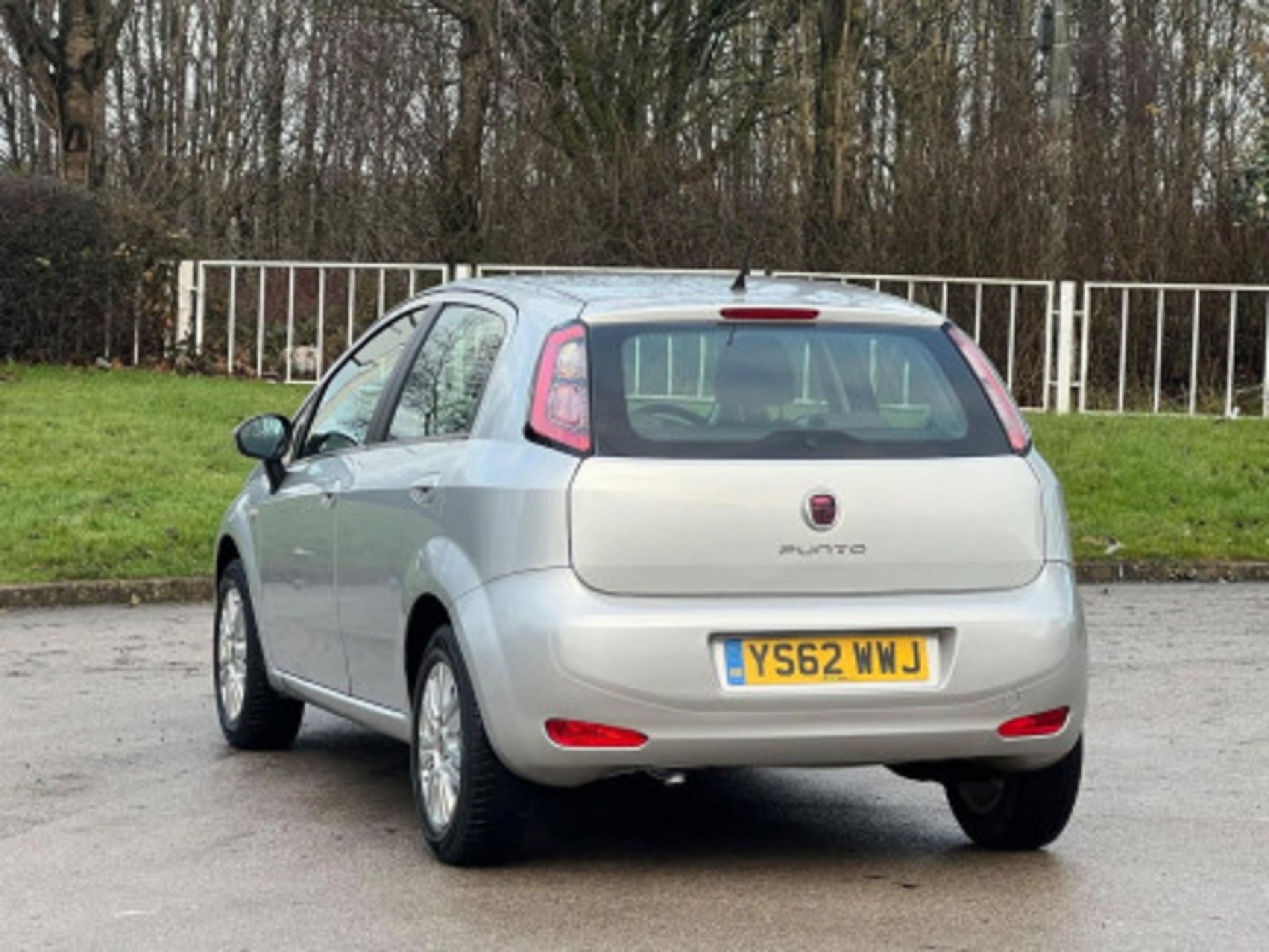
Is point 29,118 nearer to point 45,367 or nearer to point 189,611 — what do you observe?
point 45,367

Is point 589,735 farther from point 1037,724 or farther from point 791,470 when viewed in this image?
point 1037,724

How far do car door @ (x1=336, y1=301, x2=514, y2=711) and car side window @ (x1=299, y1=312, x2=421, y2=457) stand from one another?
0.72 ft

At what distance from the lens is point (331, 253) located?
30750mm

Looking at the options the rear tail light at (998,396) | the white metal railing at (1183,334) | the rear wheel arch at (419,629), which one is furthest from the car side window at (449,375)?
the white metal railing at (1183,334)

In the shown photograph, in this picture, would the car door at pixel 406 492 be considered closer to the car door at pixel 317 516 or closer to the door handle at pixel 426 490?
the door handle at pixel 426 490

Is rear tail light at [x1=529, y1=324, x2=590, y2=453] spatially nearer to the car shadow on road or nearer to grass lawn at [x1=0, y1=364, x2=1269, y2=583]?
the car shadow on road

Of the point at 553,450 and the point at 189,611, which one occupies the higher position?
the point at 553,450

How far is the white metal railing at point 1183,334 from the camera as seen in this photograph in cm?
2559

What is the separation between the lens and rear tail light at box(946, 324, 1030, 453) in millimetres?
7785

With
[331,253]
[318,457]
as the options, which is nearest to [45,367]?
[331,253]

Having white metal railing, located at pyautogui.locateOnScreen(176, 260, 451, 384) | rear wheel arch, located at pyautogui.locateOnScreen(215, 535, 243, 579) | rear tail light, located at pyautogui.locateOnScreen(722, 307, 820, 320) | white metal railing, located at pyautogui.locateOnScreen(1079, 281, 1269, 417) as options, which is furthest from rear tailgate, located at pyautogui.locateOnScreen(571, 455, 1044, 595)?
white metal railing, located at pyautogui.locateOnScreen(176, 260, 451, 384)

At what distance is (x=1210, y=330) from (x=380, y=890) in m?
20.0

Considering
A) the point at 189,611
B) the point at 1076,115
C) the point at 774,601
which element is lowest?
the point at 189,611

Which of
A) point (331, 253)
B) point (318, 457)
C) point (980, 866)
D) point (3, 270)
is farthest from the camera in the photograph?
point (331, 253)
